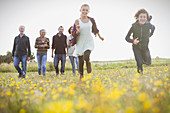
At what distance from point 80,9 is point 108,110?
423cm

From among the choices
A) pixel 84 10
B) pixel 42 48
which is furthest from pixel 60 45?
pixel 84 10

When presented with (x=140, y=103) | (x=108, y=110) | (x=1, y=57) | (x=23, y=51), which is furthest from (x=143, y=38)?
(x=1, y=57)

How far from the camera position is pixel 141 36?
20.4ft

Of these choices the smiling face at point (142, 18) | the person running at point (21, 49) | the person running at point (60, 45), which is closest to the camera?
the smiling face at point (142, 18)

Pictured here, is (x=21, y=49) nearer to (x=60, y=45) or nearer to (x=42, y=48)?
(x=42, y=48)

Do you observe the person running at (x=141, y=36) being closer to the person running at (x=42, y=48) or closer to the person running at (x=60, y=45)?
the person running at (x=60, y=45)

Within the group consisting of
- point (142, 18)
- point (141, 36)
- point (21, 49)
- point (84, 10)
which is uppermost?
point (84, 10)

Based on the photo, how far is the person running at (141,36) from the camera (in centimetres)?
620

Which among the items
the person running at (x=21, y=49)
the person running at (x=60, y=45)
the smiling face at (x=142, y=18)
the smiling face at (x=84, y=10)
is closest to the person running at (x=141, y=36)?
the smiling face at (x=142, y=18)

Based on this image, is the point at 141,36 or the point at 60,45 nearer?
the point at 141,36

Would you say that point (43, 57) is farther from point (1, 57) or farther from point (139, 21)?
point (1, 57)

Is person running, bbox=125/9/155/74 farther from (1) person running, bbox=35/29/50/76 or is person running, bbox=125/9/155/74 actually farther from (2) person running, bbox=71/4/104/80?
(1) person running, bbox=35/29/50/76

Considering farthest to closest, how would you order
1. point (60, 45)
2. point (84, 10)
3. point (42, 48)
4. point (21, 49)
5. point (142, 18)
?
1. point (60, 45)
2. point (42, 48)
3. point (21, 49)
4. point (142, 18)
5. point (84, 10)

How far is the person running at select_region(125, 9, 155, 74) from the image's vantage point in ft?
20.4
